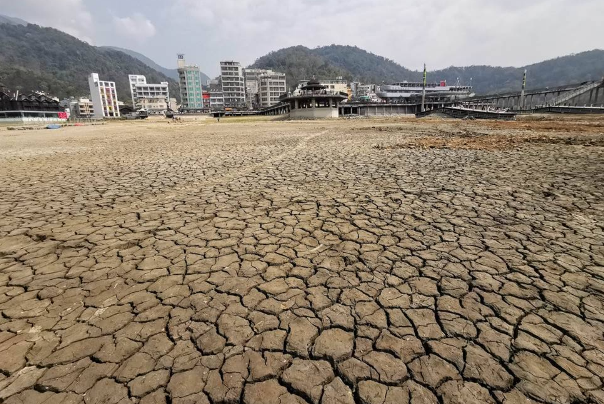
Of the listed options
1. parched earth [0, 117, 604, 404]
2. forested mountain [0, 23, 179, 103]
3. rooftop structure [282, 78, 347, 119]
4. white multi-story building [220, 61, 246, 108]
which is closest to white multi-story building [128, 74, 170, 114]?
forested mountain [0, 23, 179, 103]

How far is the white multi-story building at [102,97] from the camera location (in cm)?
9956

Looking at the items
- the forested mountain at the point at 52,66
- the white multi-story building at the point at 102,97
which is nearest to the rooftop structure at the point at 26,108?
the white multi-story building at the point at 102,97

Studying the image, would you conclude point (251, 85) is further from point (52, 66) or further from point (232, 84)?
point (52, 66)

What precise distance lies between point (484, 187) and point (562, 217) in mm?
1845

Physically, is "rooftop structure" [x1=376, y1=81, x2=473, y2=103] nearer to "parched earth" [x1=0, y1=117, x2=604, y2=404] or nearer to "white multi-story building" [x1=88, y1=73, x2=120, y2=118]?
"white multi-story building" [x1=88, y1=73, x2=120, y2=118]

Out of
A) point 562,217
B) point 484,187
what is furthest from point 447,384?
point 484,187

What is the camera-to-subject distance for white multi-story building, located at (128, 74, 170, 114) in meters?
119

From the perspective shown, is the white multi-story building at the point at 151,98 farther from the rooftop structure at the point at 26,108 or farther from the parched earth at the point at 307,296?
the parched earth at the point at 307,296

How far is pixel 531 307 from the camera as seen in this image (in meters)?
2.76

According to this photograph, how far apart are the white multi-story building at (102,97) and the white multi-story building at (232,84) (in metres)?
Answer: 40.0

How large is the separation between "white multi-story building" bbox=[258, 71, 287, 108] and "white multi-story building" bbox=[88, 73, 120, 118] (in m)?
51.6

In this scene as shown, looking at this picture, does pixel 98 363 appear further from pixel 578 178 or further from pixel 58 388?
pixel 578 178

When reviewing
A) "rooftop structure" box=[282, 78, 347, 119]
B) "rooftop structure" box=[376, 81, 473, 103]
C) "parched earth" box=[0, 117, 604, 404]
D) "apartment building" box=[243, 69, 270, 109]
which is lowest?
"parched earth" box=[0, 117, 604, 404]

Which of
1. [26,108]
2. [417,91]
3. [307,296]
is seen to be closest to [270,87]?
[417,91]
